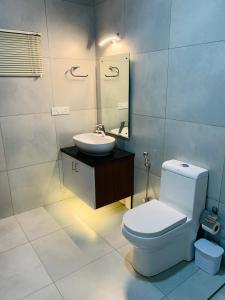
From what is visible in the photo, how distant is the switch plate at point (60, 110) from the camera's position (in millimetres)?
2605

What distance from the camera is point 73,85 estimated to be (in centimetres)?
268

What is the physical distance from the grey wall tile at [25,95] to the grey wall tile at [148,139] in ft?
3.30

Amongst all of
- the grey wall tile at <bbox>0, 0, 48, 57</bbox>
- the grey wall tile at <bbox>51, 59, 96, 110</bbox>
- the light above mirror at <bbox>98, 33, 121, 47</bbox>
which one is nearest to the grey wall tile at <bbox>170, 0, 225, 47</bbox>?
the light above mirror at <bbox>98, 33, 121, 47</bbox>

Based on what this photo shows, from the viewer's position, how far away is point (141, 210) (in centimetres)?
190

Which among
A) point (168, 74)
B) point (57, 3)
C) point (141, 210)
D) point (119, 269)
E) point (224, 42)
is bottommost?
point (119, 269)

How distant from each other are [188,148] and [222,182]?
0.38m

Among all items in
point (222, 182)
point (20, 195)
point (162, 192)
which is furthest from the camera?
point (20, 195)

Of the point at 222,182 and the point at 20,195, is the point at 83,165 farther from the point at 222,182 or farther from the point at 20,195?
the point at 222,182

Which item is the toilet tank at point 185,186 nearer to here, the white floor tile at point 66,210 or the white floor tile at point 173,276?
the white floor tile at point 173,276

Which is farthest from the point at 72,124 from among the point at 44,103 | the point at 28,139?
the point at 28,139

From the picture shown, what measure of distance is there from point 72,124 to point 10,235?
4.53 feet

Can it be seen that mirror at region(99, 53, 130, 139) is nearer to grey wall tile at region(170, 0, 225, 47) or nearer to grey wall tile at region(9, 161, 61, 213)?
grey wall tile at region(170, 0, 225, 47)

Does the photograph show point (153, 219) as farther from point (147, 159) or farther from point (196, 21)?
point (196, 21)

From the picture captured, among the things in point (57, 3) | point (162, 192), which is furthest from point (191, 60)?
point (57, 3)
